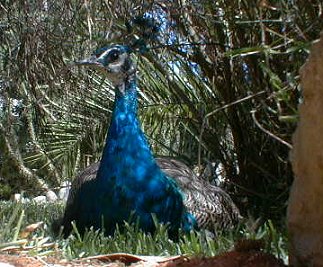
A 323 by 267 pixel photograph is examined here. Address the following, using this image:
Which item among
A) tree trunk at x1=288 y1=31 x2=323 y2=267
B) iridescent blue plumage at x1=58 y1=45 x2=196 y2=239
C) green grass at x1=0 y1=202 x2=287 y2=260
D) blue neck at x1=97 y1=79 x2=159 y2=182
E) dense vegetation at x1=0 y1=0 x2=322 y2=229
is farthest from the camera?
dense vegetation at x1=0 y1=0 x2=322 y2=229

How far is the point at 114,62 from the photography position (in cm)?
615

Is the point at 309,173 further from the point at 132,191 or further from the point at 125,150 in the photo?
the point at 125,150

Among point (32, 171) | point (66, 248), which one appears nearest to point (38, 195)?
point (32, 171)

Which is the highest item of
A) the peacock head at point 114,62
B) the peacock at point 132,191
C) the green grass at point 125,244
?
the peacock head at point 114,62

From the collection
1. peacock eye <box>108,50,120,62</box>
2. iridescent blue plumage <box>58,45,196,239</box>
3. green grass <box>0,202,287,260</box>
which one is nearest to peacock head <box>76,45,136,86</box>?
peacock eye <box>108,50,120,62</box>

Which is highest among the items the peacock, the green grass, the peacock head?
the peacock head

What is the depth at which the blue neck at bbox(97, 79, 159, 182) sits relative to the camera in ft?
18.2

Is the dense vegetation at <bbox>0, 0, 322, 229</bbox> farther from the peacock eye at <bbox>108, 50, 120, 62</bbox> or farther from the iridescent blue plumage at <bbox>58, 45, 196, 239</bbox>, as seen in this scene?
the iridescent blue plumage at <bbox>58, 45, 196, 239</bbox>

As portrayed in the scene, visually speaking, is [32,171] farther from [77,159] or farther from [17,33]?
[17,33]

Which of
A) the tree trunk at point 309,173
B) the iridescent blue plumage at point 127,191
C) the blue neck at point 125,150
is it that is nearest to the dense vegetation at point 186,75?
the iridescent blue plumage at point 127,191

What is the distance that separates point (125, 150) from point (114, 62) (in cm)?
84

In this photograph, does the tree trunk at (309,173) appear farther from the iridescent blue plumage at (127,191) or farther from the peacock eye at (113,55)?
the peacock eye at (113,55)

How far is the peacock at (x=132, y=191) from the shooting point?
542cm

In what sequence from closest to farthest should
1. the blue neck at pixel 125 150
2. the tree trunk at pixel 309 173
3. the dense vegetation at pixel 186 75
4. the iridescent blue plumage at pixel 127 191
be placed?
the tree trunk at pixel 309 173, the iridescent blue plumage at pixel 127 191, the blue neck at pixel 125 150, the dense vegetation at pixel 186 75
